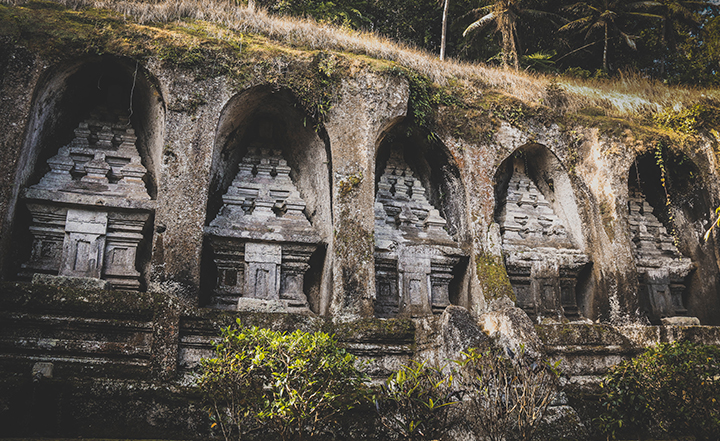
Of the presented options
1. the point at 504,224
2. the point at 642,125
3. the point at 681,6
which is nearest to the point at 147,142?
the point at 504,224

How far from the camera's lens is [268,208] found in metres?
8.48

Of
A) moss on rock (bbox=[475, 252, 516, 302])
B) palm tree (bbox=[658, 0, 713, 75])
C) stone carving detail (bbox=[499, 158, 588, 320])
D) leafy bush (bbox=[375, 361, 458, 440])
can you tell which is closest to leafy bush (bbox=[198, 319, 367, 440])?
leafy bush (bbox=[375, 361, 458, 440])

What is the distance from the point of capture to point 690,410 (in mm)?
4402

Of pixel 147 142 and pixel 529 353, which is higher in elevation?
pixel 147 142

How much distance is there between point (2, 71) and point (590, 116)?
9.71 metres

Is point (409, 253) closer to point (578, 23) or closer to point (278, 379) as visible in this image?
point (278, 379)

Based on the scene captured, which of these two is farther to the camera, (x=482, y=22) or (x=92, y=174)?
(x=482, y=22)

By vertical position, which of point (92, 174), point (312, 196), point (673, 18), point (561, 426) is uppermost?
point (673, 18)

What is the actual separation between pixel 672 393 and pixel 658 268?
6006mm

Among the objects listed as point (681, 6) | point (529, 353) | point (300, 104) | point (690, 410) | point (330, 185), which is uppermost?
point (681, 6)

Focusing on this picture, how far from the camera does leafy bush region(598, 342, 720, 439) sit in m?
4.39

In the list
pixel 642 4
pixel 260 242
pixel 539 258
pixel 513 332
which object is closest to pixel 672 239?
pixel 539 258

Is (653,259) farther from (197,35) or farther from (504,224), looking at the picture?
(197,35)

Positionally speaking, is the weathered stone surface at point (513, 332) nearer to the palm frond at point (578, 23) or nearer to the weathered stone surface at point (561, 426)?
the weathered stone surface at point (561, 426)
